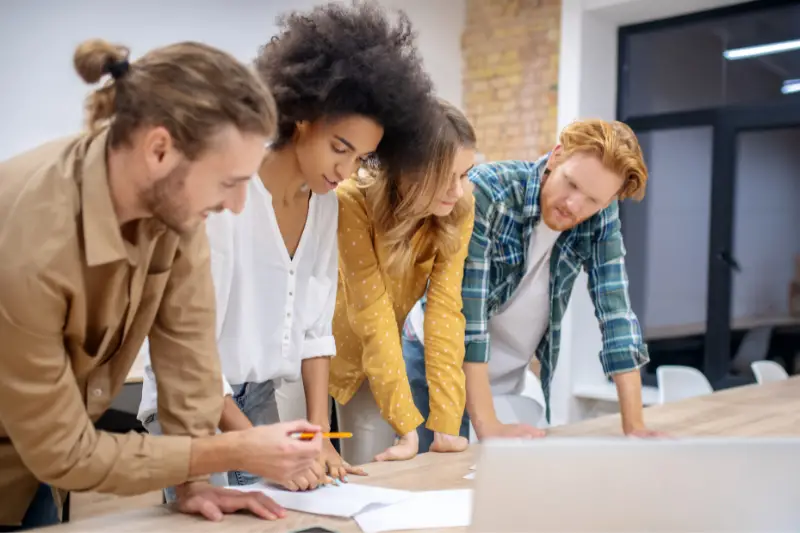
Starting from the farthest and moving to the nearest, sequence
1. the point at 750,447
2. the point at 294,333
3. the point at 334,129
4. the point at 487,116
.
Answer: the point at 487,116
the point at 294,333
the point at 334,129
the point at 750,447

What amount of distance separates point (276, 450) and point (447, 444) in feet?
1.88

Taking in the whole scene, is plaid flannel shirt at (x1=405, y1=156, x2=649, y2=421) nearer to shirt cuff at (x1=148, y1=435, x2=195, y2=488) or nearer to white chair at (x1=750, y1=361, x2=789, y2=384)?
shirt cuff at (x1=148, y1=435, x2=195, y2=488)

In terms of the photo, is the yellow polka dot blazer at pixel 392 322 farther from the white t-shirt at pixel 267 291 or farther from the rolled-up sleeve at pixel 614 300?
the rolled-up sleeve at pixel 614 300

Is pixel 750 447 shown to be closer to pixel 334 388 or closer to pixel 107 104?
pixel 107 104

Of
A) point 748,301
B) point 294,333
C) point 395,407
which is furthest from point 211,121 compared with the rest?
point 748,301

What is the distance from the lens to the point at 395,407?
160 centimetres

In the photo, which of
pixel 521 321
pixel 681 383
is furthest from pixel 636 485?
pixel 681 383

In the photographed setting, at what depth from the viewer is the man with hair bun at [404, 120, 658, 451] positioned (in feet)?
5.63

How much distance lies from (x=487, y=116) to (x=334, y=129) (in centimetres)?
352

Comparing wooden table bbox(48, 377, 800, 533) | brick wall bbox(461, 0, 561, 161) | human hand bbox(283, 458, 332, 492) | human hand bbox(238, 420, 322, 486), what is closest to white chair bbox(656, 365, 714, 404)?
wooden table bbox(48, 377, 800, 533)

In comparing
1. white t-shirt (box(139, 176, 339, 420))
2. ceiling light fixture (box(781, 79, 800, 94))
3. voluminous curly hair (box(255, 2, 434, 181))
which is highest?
ceiling light fixture (box(781, 79, 800, 94))

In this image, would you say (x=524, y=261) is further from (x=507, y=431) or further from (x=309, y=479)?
(x=309, y=479)

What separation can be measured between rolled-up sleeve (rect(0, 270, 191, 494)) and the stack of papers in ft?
0.68

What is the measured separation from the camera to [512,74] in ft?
15.1
